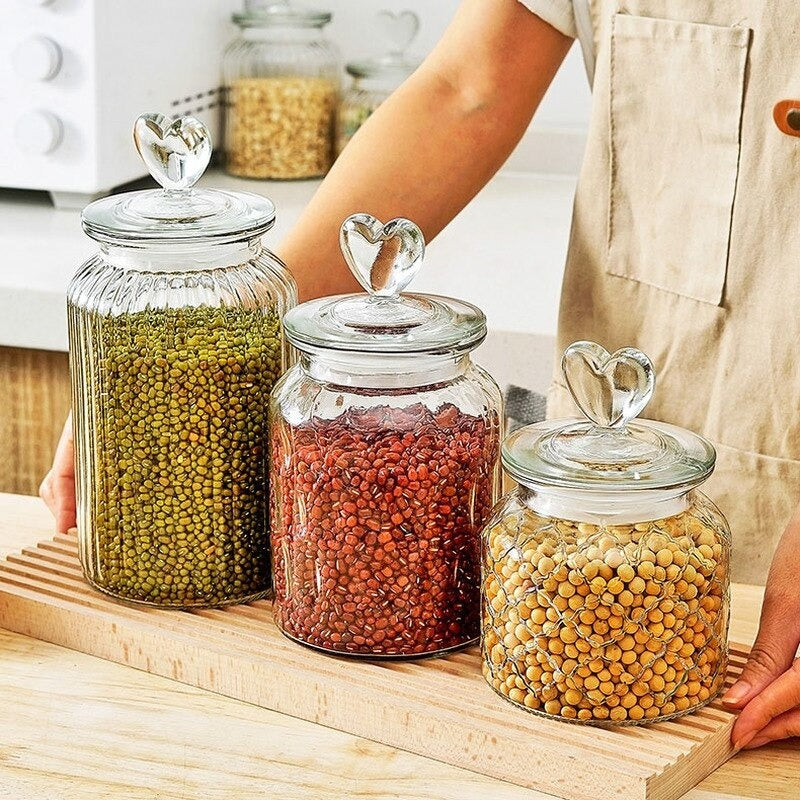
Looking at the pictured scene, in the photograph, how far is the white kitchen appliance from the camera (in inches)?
69.2

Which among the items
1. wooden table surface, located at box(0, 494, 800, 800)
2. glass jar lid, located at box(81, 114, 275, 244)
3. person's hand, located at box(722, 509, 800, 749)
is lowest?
wooden table surface, located at box(0, 494, 800, 800)

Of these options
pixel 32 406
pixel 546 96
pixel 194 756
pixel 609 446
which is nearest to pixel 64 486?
pixel 194 756

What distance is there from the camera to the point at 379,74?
6.84ft

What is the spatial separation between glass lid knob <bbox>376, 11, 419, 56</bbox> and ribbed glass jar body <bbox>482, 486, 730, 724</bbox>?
59.3 inches

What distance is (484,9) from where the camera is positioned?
113 centimetres

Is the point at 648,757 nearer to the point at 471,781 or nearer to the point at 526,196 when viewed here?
the point at 471,781

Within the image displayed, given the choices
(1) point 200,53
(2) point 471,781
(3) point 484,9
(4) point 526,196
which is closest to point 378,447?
(2) point 471,781

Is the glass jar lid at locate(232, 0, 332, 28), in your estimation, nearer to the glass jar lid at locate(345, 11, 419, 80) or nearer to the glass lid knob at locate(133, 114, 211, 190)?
the glass jar lid at locate(345, 11, 419, 80)

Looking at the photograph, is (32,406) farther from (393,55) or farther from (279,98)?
(393,55)

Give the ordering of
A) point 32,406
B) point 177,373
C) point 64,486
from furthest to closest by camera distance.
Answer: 1. point 32,406
2. point 64,486
3. point 177,373

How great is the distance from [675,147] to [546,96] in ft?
3.63

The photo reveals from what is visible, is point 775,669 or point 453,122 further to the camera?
point 453,122

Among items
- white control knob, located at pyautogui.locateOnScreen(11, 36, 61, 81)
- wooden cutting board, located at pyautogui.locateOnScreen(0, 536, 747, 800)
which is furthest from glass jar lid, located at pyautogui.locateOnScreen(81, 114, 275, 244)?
white control knob, located at pyautogui.locateOnScreen(11, 36, 61, 81)

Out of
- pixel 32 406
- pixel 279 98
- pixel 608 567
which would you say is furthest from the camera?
pixel 279 98
